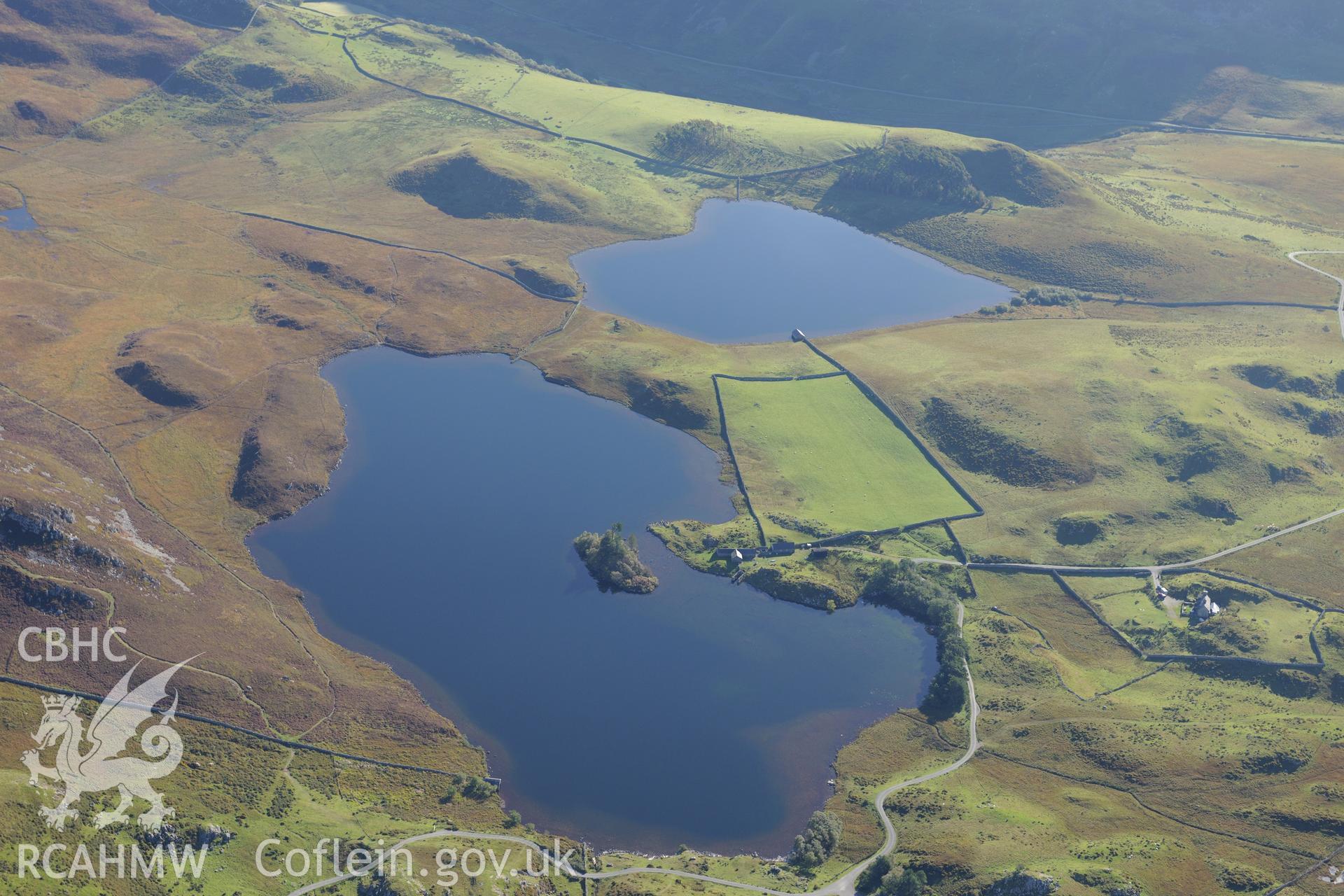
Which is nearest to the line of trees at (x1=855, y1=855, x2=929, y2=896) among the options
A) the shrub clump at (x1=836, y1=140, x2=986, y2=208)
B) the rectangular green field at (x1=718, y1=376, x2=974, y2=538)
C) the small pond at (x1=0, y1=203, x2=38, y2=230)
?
the rectangular green field at (x1=718, y1=376, x2=974, y2=538)

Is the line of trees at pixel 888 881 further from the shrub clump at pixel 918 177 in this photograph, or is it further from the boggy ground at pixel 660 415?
the shrub clump at pixel 918 177

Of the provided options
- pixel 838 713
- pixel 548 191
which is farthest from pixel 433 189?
pixel 838 713

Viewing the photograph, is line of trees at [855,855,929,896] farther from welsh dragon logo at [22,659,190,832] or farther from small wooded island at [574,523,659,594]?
welsh dragon logo at [22,659,190,832]

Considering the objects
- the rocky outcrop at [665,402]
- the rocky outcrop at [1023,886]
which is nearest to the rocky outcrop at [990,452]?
the rocky outcrop at [665,402]

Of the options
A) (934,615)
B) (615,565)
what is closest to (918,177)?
(934,615)

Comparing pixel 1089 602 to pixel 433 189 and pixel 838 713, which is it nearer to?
pixel 838 713
